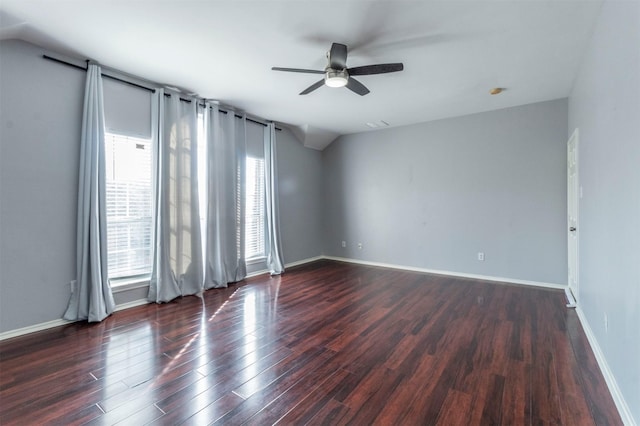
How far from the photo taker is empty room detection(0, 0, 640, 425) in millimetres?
1812

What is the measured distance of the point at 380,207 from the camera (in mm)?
5758

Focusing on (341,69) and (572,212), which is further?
(572,212)

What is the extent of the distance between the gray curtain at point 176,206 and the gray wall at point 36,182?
82cm

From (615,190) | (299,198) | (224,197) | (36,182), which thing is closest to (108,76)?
(36,182)

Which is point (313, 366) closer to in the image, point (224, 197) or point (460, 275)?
point (224, 197)

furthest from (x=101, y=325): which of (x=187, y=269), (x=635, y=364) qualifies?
(x=635, y=364)

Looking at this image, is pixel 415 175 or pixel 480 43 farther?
pixel 415 175

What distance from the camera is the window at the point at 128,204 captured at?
3.27 meters

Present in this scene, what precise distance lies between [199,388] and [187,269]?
2269 mm

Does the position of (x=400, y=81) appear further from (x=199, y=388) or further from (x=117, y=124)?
(x=199, y=388)

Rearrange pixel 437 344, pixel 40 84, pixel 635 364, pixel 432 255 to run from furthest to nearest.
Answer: pixel 432 255, pixel 40 84, pixel 437 344, pixel 635 364

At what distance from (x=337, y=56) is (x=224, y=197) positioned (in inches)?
110

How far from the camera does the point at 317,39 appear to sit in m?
2.57

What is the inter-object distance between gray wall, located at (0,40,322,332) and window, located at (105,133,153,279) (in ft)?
1.11
